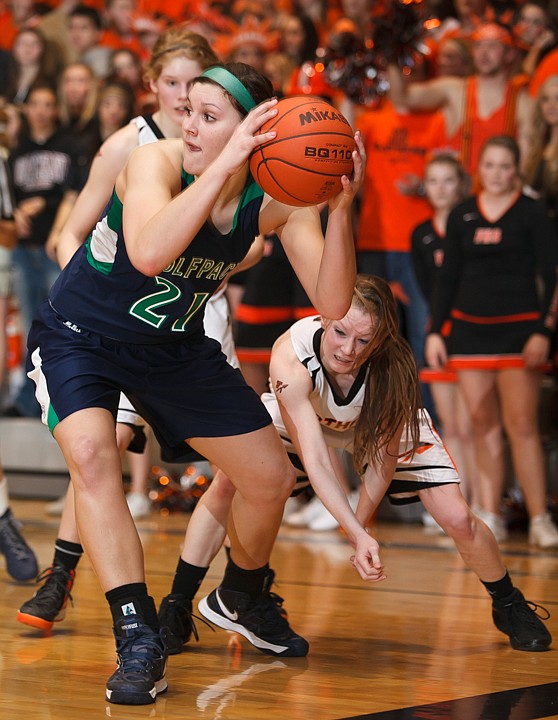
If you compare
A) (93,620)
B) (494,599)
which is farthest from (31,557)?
(494,599)

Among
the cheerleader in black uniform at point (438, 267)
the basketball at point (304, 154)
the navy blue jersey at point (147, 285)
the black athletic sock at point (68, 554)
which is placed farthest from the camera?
the cheerleader in black uniform at point (438, 267)

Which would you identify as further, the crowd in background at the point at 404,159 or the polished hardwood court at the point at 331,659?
the crowd in background at the point at 404,159

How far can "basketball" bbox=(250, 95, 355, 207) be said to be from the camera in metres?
2.88

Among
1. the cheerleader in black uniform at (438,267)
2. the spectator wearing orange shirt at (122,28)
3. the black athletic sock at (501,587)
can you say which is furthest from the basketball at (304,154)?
the spectator wearing orange shirt at (122,28)

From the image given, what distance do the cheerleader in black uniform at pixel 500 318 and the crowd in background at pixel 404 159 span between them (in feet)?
0.04

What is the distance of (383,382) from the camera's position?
367cm

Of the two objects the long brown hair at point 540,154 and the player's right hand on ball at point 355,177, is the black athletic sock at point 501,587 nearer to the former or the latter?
the player's right hand on ball at point 355,177

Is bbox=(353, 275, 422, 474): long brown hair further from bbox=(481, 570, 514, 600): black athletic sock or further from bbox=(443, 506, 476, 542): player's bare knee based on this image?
bbox=(481, 570, 514, 600): black athletic sock

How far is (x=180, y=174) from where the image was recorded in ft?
10.2

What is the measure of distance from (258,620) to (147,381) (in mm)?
931

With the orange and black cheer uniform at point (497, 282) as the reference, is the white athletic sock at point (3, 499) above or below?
below

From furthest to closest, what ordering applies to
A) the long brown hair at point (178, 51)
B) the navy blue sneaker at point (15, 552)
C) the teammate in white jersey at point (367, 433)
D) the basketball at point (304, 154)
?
the navy blue sneaker at point (15, 552) < the long brown hair at point (178, 51) < the teammate in white jersey at point (367, 433) < the basketball at point (304, 154)

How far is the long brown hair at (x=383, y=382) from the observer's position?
Result: 3.60 m

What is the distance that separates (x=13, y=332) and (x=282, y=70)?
2.60 m
